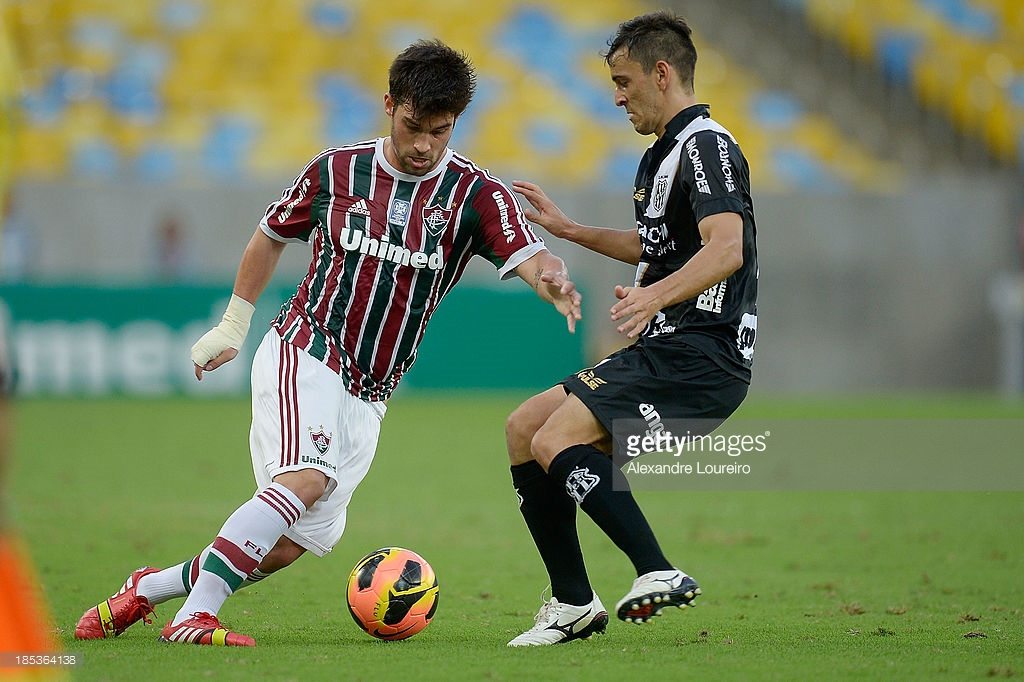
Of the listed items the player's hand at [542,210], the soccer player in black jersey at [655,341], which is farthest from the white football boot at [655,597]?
the player's hand at [542,210]

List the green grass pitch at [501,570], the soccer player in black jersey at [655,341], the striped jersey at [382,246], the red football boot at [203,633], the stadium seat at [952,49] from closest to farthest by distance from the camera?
the green grass pitch at [501,570], the soccer player in black jersey at [655,341], the red football boot at [203,633], the striped jersey at [382,246], the stadium seat at [952,49]

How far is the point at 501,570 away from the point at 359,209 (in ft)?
9.10

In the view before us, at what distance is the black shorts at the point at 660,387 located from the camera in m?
5.12

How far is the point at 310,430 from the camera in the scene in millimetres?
5250

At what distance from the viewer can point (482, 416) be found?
16.9 meters

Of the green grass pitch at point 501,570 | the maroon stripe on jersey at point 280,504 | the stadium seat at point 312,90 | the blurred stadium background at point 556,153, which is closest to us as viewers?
the green grass pitch at point 501,570

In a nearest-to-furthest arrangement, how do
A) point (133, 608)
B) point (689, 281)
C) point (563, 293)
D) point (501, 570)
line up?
point (689, 281) → point (563, 293) → point (133, 608) → point (501, 570)

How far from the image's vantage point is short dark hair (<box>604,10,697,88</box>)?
5285 millimetres

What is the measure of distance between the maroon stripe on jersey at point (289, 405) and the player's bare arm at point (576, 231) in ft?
4.12

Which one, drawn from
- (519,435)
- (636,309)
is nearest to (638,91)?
(636,309)

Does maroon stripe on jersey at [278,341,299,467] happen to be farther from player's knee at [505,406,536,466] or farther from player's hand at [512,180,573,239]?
player's hand at [512,180,573,239]

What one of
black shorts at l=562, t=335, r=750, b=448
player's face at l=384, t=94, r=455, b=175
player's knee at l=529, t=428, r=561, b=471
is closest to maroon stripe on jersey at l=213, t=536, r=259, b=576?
player's knee at l=529, t=428, r=561, b=471

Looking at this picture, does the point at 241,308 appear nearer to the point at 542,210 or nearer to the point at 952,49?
the point at 542,210

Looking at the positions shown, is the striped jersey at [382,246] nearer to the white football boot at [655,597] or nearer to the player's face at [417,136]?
the player's face at [417,136]
